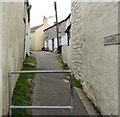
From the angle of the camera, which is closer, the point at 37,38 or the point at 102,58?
the point at 102,58

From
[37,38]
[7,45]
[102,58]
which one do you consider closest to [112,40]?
[102,58]

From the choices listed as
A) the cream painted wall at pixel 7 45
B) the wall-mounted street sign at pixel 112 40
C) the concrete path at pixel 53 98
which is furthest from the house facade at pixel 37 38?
the wall-mounted street sign at pixel 112 40

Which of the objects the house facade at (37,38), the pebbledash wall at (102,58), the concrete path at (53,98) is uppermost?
the house facade at (37,38)

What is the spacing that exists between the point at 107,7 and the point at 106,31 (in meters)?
0.54

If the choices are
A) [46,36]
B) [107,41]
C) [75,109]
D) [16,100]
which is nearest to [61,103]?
[75,109]

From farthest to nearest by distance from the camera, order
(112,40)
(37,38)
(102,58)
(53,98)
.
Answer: (37,38), (53,98), (102,58), (112,40)

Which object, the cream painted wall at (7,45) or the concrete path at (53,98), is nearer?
the cream painted wall at (7,45)

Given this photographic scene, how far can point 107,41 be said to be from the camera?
4.32 m

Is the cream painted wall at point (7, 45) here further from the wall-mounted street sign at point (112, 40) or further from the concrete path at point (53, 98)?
the wall-mounted street sign at point (112, 40)

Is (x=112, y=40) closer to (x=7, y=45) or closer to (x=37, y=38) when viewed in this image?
(x=7, y=45)

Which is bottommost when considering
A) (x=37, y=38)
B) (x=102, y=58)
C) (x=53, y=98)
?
(x=53, y=98)

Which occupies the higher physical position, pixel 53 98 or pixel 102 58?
pixel 102 58

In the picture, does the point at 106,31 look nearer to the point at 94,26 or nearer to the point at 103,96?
the point at 94,26

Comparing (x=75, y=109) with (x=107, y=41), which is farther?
(x=75, y=109)
